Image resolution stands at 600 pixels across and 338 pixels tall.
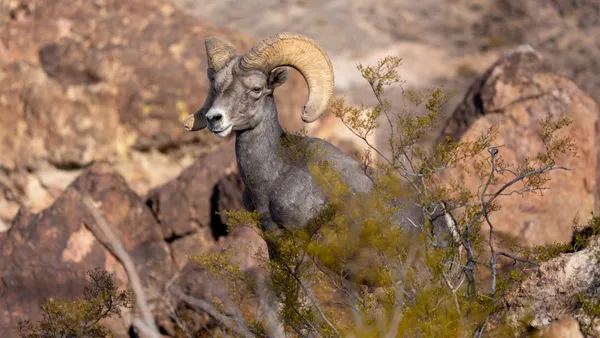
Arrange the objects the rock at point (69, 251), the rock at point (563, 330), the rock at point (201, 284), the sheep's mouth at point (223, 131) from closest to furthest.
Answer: the rock at point (563, 330) < the sheep's mouth at point (223, 131) < the rock at point (201, 284) < the rock at point (69, 251)

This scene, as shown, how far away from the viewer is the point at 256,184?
28.1 feet

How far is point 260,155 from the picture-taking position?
8547 mm

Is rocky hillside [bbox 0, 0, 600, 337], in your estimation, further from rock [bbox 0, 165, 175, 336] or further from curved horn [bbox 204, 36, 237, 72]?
curved horn [bbox 204, 36, 237, 72]

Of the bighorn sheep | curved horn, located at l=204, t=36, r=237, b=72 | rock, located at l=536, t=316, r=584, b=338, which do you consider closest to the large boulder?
curved horn, located at l=204, t=36, r=237, b=72

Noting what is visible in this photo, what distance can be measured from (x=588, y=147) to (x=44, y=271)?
761cm

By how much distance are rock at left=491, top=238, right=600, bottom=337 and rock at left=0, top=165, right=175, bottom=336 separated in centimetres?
454

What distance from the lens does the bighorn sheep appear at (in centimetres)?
829

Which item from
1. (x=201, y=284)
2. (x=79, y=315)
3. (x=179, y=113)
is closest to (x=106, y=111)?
(x=179, y=113)

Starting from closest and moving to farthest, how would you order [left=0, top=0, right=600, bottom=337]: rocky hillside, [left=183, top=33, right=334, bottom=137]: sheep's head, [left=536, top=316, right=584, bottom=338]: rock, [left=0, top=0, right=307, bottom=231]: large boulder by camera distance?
1. [left=536, top=316, right=584, bottom=338]: rock
2. [left=183, top=33, right=334, bottom=137]: sheep's head
3. [left=0, top=0, right=600, bottom=337]: rocky hillside
4. [left=0, top=0, right=307, bottom=231]: large boulder

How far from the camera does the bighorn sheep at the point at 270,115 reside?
326 inches

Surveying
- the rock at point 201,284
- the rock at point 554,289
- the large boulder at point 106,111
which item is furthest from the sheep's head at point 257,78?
the large boulder at point 106,111

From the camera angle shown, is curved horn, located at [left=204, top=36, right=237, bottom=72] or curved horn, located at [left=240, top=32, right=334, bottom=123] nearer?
curved horn, located at [left=240, top=32, right=334, bottom=123]

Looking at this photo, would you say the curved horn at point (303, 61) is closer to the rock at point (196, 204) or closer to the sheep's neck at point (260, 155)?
the sheep's neck at point (260, 155)

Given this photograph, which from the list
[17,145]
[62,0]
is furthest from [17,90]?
[62,0]
